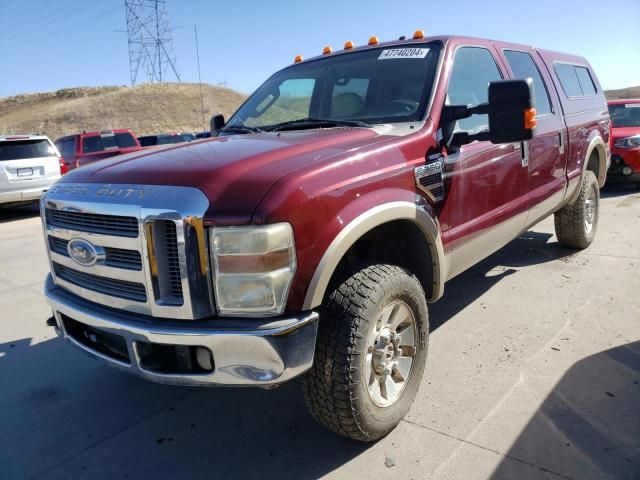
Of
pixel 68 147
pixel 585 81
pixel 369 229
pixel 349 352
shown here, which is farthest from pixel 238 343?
pixel 68 147

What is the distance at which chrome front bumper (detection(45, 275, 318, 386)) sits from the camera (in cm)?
204

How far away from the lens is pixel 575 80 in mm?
5242

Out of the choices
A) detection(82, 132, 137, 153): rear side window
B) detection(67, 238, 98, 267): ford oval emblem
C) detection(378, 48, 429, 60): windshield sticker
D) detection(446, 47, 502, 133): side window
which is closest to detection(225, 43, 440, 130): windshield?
detection(378, 48, 429, 60): windshield sticker

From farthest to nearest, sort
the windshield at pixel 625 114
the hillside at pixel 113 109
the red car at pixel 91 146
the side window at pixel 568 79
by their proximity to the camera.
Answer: the hillside at pixel 113 109 → the red car at pixel 91 146 → the windshield at pixel 625 114 → the side window at pixel 568 79

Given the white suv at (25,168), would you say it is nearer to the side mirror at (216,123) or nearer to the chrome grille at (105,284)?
the side mirror at (216,123)

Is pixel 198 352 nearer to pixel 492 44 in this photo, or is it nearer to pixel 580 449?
pixel 580 449

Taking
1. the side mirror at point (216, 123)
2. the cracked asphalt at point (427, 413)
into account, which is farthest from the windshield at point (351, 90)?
the cracked asphalt at point (427, 413)

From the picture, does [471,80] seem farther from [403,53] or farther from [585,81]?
[585,81]

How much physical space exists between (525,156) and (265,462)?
280 cm

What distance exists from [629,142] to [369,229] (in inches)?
336

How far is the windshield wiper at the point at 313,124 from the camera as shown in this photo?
3.05 m

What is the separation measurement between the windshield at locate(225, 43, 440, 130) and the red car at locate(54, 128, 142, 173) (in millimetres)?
9796

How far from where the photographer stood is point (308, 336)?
214 cm

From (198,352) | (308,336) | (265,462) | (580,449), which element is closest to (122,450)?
(265,462)
